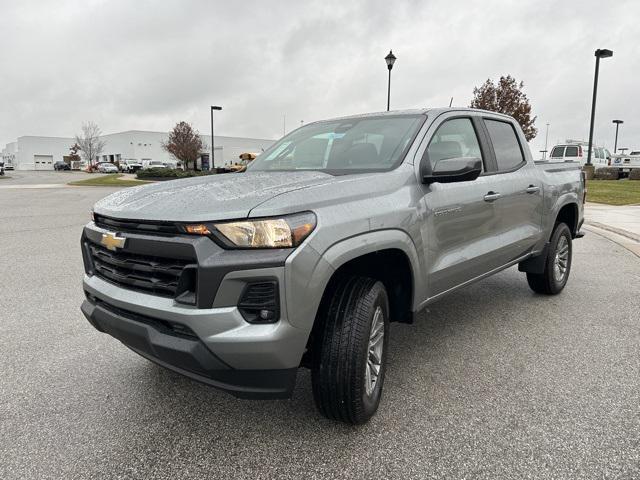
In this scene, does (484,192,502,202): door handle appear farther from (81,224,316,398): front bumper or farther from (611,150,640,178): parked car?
(611,150,640,178): parked car

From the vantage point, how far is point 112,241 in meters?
2.42

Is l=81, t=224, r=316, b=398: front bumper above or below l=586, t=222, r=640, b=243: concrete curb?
above

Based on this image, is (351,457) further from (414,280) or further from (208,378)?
(414,280)

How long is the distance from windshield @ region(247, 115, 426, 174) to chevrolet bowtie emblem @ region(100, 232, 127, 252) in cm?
131

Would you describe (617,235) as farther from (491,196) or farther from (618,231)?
(491,196)

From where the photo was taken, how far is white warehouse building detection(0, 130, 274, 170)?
9150 centimetres

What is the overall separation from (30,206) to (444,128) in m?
15.4

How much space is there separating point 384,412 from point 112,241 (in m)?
1.75

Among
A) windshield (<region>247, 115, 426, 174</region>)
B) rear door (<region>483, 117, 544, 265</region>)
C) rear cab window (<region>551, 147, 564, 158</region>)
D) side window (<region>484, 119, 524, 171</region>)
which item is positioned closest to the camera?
windshield (<region>247, 115, 426, 174</region>)

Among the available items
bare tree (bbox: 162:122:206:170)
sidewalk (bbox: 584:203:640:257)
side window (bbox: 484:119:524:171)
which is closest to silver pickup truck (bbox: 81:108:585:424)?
side window (bbox: 484:119:524:171)

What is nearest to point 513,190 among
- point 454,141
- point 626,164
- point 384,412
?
point 454,141

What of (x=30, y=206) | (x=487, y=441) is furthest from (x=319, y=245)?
(x=30, y=206)

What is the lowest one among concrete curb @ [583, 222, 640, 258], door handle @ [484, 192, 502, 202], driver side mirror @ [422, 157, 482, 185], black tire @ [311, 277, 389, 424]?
concrete curb @ [583, 222, 640, 258]

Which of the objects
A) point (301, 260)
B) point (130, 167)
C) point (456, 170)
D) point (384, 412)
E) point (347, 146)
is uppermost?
point (130, 167)
